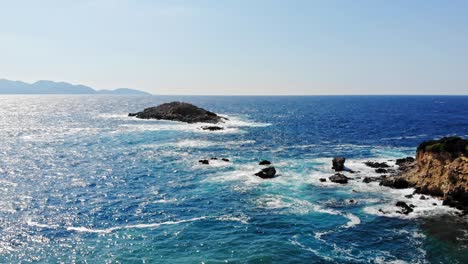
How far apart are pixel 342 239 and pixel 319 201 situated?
46.2ft

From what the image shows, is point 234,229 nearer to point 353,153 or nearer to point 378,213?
point 378,213

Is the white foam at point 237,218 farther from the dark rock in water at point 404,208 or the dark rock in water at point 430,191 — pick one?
the dark rock in water at point 430,191

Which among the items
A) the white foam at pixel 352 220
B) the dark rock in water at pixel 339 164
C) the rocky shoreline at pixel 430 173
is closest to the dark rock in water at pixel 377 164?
the rocky shoreline at pixel 430 173

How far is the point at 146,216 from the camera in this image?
5459 cm

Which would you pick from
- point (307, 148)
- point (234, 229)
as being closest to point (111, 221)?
point (234, 229)

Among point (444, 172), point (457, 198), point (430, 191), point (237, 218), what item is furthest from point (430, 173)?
point (237, 218)

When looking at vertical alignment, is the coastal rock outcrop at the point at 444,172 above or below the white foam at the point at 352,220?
above

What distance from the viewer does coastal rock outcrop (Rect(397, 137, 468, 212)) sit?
58250 millimetres

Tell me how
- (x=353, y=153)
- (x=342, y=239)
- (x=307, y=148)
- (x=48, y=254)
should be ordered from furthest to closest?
(x=307, y=148) → (x=353, y=153) → (x=342, y=239) → (x=48, y=254)

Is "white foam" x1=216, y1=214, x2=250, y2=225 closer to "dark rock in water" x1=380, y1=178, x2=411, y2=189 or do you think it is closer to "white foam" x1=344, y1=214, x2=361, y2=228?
"white foam" x1=344, y1=214, x2=361, y2=228

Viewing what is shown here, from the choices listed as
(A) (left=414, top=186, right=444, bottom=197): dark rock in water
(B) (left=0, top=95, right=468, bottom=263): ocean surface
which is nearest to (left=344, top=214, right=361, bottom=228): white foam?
(B) (left=0, top=95, right=468, bottom=263): ocean surface

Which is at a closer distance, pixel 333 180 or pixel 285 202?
pixel 285 202

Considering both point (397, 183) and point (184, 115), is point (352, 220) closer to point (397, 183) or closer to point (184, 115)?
point (397, 183)

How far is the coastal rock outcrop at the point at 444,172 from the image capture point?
58.2 metres
